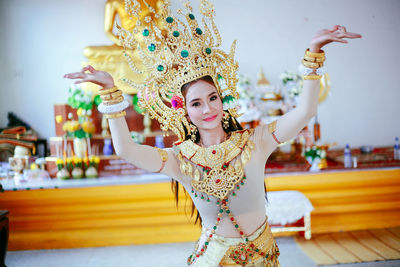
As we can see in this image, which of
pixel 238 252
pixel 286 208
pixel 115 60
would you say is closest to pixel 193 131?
pixel 238 252

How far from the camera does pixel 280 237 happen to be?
3441 mm

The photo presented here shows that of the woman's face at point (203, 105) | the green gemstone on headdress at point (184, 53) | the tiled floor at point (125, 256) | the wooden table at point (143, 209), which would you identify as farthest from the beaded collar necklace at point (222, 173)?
the wooden table at point (143, 209)

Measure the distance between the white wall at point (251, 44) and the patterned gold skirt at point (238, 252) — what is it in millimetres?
3296

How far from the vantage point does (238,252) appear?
1.48 m

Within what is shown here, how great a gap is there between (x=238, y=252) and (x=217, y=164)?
36 centimetres

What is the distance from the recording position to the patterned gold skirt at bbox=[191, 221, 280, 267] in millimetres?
1481

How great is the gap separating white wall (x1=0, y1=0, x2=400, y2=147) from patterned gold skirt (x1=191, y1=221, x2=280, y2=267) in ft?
10.8

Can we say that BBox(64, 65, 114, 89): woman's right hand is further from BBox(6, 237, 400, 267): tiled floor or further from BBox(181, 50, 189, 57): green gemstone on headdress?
BBox(6, 237, 400, 267): tiled floor

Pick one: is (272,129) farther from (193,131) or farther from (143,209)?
(143,209)

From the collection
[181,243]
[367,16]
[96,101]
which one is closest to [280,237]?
[181,243]

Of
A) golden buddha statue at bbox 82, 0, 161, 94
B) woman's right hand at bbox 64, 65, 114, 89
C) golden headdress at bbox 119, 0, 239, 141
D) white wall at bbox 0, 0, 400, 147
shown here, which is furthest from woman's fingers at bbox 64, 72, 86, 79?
white wall at bbox 0, 0, 400, 147

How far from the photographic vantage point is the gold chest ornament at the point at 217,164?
4.91 feet

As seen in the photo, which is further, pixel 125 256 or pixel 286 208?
pixel 125 256

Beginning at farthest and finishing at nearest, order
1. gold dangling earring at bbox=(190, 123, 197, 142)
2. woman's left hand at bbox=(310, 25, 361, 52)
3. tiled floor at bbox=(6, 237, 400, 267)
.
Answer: tiled floor at bbox=(6, 237, 400, 267), gold dangling earring at bbox=(190, 123, 197, 142), woman's left hand at bbox=(310, 25, 361, 52)
